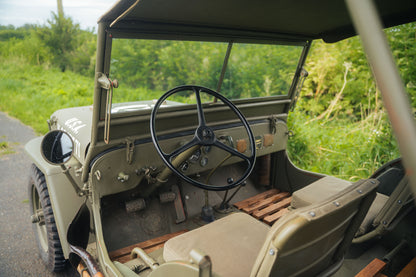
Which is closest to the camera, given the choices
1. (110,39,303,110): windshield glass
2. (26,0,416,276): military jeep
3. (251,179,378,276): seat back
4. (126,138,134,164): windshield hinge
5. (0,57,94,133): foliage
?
(251,179,378,276): seat back

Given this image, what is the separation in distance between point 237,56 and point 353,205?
61.7 inches

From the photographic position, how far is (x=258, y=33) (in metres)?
2.44

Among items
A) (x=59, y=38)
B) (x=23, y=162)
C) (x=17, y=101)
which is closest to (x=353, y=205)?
(x=23, y=162)

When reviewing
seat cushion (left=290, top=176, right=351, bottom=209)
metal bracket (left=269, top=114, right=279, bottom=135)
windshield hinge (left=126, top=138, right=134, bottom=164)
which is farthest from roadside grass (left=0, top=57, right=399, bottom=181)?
seat cushion (left=290, top=176, right=351, bottom=209)

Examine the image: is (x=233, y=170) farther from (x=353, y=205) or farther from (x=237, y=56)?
(x=353, y=205)

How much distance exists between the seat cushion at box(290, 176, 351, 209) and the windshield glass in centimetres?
95

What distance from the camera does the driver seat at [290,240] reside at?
3.64ft

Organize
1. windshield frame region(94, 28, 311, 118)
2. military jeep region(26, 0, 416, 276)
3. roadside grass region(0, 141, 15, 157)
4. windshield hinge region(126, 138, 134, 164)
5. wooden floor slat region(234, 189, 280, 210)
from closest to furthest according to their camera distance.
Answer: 1. military jeep region(26, 0, 416, 276)
2. windshield frame region(94, 28, 311, 118)
3. windshield hinge region(126, 138, 134, 164)
4. wooden floor slat region(234, 189, 280, 210)
5. roadside grass region(0, 141, 15, 157)

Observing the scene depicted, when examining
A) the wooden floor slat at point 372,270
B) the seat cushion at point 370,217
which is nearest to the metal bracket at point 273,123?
the seat cushion at point 370,217

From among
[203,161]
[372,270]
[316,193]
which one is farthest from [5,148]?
[372,270]

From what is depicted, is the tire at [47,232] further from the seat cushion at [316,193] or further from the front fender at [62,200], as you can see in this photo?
the seat cushion at [316,193]

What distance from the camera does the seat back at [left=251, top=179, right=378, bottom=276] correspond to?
1092 millimetres

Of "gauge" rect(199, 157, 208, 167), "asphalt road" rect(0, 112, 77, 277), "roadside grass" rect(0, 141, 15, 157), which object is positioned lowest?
"asphalt road" rect(0, 112, 77, 277)

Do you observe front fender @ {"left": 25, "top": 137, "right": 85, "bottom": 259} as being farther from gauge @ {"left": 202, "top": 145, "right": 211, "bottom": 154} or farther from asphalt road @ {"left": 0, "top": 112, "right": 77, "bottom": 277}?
gauge @ {"left": 202, "top": 145, "right": 211, "bottom": 154}
